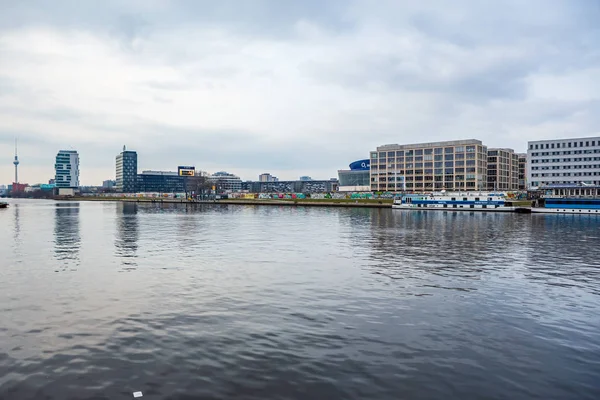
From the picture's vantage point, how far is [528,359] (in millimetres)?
20000

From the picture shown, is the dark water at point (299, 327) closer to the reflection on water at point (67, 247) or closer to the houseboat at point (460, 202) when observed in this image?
the reflection on water at point (67, 247)

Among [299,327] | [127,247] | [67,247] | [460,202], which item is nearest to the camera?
[299,327]

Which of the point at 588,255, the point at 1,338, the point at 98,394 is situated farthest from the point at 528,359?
the point at 588,255

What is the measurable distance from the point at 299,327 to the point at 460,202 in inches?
6656

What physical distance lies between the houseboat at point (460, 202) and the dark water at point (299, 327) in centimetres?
12859

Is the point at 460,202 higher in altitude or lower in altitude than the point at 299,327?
higher

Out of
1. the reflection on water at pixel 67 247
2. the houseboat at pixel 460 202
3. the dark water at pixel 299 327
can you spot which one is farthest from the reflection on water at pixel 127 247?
the houseboat at pixel 460 202

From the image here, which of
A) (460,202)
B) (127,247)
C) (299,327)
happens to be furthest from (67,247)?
(460,202)

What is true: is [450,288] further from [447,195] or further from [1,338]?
[447,195]

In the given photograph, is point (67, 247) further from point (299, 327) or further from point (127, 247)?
point (299, 327)

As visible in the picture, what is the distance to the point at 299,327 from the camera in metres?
24.2

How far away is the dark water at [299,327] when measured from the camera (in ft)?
57.2

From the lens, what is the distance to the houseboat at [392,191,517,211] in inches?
6718

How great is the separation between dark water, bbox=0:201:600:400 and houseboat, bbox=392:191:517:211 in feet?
422
